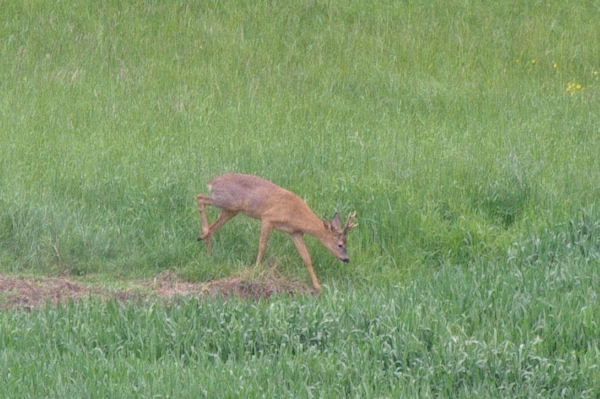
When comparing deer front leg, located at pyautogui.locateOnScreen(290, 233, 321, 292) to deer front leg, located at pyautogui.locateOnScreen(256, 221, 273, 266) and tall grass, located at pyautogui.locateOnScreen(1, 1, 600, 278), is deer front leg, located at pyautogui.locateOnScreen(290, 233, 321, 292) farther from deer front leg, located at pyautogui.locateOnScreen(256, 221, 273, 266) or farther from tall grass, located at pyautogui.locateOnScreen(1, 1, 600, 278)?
tall grass, located at pyautogui.locateOnScreen(1, 1, 600, 278)

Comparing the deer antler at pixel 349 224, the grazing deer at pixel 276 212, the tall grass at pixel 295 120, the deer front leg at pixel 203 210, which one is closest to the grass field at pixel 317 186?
the tall grass at pixel 295 120

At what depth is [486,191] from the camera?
12250 mm

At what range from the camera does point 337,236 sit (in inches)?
425

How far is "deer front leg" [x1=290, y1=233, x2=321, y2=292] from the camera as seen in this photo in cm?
1073

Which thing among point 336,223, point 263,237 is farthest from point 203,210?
point 336,223

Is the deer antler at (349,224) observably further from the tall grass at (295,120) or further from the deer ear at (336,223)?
the tall grass at (295,120)

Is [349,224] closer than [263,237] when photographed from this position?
Yes

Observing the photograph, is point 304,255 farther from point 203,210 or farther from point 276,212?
point 203,210

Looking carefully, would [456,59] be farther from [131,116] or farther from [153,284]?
[153,284]

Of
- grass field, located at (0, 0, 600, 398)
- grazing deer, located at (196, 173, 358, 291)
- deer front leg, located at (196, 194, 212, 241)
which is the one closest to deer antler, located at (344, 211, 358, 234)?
grazing deer, located at (196, 173, 358, 291)

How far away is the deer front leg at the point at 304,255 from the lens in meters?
10.7

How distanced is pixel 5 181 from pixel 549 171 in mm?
5829

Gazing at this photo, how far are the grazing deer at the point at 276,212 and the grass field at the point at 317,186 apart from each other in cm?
34

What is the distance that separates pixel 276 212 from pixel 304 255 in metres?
0.48
